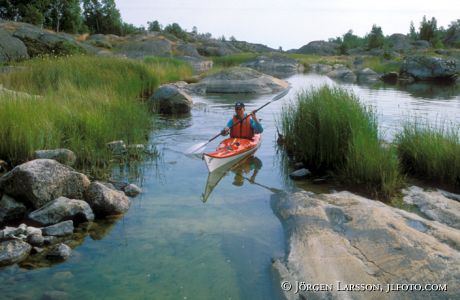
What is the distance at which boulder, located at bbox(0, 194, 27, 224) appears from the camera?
5.75m

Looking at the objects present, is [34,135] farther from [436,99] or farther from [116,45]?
[116,45]

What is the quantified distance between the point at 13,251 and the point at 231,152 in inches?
199

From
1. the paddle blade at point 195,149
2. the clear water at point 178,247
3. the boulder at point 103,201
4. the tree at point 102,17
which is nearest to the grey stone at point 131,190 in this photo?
the clear water at point 178,247

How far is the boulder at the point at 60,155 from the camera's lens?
7075mm

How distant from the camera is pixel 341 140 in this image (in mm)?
8359

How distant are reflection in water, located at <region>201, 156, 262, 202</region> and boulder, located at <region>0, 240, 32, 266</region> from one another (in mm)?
2904

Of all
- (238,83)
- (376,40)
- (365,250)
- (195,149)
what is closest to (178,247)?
(365,250)

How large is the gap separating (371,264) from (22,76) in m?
12.1

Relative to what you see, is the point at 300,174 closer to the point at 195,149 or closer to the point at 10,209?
the point at 195,149

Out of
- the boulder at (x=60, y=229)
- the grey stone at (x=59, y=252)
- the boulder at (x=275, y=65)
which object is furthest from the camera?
the boulder at (x=275, y=65)

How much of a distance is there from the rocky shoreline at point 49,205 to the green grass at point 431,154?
5.24 meters

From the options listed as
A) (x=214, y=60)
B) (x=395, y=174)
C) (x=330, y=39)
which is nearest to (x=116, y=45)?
(x=214, y=60)

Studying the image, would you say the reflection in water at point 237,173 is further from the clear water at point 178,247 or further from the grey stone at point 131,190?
the grey stone at point 131,190

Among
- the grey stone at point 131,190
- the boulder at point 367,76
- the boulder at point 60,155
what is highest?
the boulder at point 367,76
